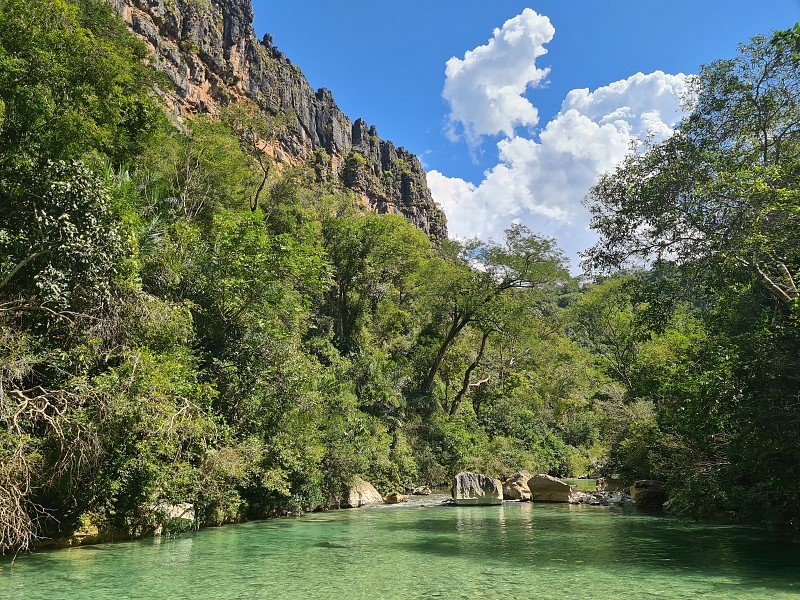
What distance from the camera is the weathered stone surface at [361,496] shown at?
19.7 m

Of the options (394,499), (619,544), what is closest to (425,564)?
(619,544)

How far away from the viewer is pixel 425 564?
9.01 metres

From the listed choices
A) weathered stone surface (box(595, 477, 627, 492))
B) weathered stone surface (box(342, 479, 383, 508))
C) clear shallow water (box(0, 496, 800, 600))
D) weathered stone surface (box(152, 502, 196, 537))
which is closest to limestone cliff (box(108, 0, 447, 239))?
weathered stone surface (box(342, 479, 383, 508))

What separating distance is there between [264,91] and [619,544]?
7286 cm

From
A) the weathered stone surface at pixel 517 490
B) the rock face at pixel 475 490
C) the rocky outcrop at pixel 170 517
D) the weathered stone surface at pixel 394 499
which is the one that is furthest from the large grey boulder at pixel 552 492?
the rocky outcrop at pixel 170 517

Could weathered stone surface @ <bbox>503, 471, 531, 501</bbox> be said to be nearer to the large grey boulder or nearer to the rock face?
the large grey boulder

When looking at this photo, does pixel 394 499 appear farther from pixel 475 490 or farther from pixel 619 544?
pixel 619 544

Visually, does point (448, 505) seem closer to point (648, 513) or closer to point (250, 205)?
point (648, 513)

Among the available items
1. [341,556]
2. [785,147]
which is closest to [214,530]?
[341,556]

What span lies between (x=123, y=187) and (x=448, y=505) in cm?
1584

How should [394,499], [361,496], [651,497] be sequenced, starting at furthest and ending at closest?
[394,499], [361,496], [651,497]

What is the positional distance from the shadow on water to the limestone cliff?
3122cm

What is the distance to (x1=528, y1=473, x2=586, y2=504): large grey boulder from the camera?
21203mm

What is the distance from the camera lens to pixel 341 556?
9.79 metres
